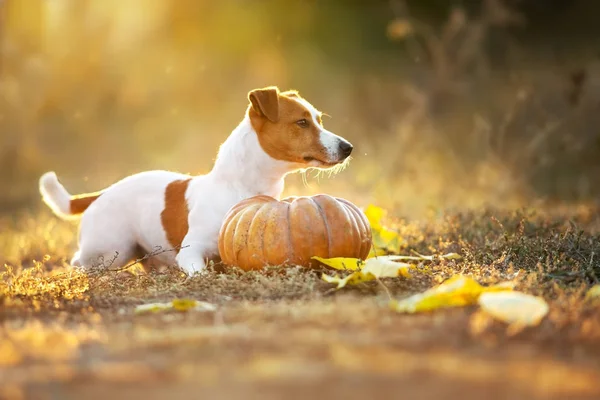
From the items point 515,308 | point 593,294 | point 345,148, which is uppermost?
point 345,148

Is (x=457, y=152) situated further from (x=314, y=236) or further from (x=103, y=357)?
(x=103, y=357)

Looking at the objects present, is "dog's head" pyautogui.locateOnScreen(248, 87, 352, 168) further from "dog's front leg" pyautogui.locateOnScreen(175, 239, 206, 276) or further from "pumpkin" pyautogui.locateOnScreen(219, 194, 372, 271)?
"dog's front leg" pyautogui.locateOnScreen(175, 239, 206, 276)

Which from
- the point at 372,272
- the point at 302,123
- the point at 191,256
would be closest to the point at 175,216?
the point at 191,256

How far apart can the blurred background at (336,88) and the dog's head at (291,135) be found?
275 centimetres

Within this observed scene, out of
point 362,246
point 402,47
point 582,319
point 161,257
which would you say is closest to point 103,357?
point 582,319

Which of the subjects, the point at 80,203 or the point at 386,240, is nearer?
the point at 386,240

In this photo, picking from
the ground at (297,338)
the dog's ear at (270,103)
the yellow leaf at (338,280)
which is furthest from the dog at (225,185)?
the yellow leaf at (338,280)

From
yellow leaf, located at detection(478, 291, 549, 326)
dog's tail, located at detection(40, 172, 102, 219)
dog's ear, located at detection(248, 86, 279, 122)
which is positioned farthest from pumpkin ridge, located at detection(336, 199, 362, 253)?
dog's tail, located at detection(40, 172, 102, 219)

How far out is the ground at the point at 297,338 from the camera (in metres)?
Answer: 2.88

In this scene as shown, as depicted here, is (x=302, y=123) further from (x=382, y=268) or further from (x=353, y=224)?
(x=382, y=268)

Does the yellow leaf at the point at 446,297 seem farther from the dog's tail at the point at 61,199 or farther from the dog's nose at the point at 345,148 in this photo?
the dog's tail at the point at 61,199

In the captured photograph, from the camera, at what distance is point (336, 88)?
50.4ft

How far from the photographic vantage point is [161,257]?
6.63 metres

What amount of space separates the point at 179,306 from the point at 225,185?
210cm
